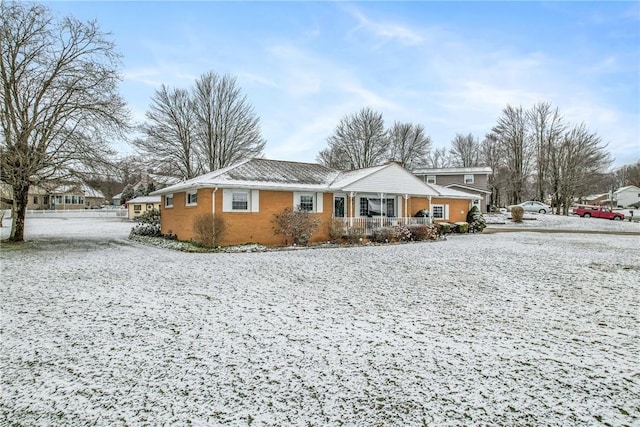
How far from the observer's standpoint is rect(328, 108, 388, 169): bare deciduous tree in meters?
42.6

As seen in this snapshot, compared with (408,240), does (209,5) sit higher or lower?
higher

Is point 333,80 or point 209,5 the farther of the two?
point 333,80

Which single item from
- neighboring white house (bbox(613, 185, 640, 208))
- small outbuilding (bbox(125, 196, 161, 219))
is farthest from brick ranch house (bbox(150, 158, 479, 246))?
neighboring white house (bbox(613, 185, 640, 208))

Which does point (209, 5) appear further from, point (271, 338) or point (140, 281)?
point (271, 338)

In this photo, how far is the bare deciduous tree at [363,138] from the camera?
42562 mm

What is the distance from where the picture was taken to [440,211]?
2445 cm

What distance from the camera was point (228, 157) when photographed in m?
32.5

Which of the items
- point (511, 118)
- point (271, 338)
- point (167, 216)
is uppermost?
point (511, 118)

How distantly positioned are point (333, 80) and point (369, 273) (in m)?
13.5

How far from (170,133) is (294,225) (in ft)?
65.5

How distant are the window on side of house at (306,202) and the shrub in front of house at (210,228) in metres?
4.35

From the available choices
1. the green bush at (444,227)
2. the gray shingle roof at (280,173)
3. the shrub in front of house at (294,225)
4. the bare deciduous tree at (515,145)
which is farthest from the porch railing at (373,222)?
the bare deciduous tree at (515,145)

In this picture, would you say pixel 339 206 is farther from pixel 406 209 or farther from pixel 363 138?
pixel 363 138

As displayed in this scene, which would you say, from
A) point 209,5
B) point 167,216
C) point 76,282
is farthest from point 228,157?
point 76,282
